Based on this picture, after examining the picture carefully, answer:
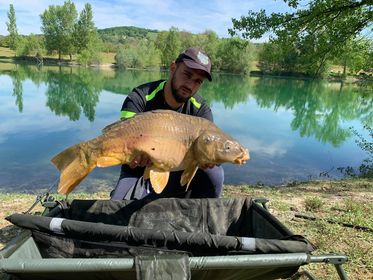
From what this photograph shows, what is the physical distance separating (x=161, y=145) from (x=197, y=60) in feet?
2.19

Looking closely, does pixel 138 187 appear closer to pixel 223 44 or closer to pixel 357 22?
pixel 357 22

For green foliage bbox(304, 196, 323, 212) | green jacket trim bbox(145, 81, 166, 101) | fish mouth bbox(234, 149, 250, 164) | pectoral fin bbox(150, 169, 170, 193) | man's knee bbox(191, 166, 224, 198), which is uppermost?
green jacket trim bbox(145, 81, 166, 101)

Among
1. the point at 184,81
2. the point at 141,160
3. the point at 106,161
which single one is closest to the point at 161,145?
the point at 141,160

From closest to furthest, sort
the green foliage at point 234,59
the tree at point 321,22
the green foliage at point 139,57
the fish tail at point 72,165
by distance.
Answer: the fish tail at point 72,165 < the tree at point 321,22 < the green foliage at point 234,59 < the green foliage at point 139,57

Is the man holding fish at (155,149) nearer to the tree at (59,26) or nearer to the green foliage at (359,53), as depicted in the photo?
the green foliage at (359,53)

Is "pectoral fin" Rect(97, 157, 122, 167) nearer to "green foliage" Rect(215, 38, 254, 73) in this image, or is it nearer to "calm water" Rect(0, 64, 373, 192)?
"calm water" Rect(0, 64, 373, 192)

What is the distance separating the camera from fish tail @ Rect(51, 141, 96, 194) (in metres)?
1.65

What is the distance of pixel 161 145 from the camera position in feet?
5.87

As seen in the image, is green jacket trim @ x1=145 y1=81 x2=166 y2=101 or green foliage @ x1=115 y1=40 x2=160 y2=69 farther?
green foliage @ x1=115 y1=40 x2=160 y2=69

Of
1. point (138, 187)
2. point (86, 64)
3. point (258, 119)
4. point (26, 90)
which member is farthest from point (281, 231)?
point (86, 64)

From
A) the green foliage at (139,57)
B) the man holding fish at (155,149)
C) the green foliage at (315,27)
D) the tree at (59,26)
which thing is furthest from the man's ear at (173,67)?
the tree at (59,26)

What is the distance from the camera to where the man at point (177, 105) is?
7.43 ft

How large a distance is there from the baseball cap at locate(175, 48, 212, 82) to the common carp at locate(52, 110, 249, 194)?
467 millimetres

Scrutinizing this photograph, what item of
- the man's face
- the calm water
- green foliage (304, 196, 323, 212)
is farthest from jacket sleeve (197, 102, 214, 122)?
the calm water
